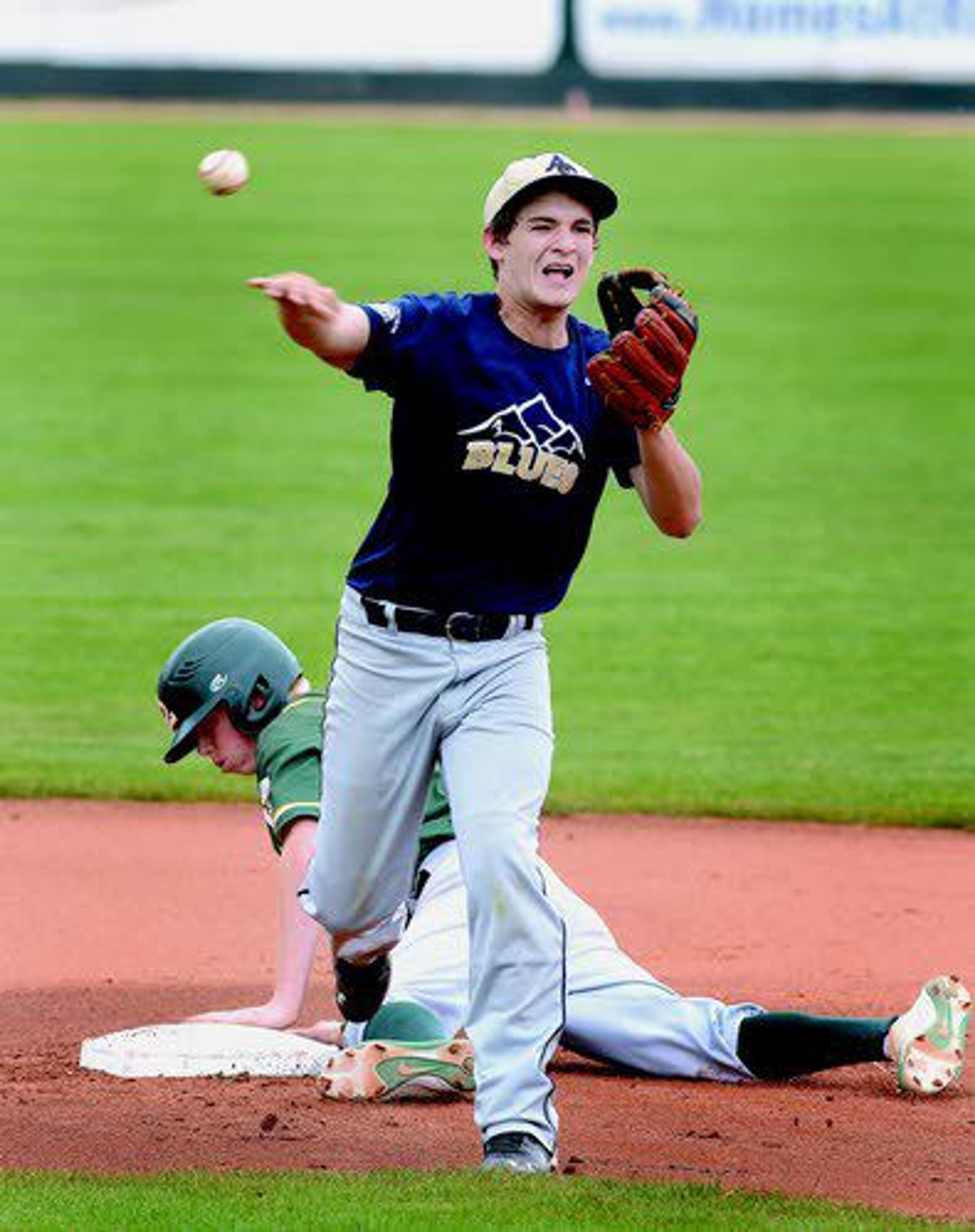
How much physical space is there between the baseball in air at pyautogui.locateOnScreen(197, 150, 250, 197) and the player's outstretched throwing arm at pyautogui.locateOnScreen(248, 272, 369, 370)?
67 centimetres

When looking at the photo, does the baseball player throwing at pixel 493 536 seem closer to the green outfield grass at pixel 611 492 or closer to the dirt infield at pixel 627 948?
the dirt infield at pixel 627 948

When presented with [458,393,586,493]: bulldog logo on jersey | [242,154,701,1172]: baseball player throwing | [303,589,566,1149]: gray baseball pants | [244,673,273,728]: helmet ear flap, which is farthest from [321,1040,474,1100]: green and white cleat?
[458,393,586,493]: bulldog logo on jersey

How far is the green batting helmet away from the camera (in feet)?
20.9

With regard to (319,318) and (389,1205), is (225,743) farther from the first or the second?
(389,1205)

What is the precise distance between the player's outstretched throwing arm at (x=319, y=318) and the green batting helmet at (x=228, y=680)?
46.4 inches

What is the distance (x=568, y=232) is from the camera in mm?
5406

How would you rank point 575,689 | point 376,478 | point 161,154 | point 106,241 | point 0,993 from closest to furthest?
1. point 0,993
2. point 575,689
3. point 376,478
4. point 106,241
5. point 161,154

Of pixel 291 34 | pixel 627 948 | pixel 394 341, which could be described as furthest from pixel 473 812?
pixel 291 34

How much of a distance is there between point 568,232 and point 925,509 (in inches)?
399

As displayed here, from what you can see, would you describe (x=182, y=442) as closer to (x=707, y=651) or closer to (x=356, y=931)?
(x=707, y=651)

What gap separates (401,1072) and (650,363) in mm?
1655

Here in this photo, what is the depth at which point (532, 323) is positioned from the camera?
5.48 meters

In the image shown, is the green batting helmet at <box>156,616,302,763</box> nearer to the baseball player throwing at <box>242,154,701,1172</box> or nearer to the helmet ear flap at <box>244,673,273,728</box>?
the helmet ear flap at <box>244,673,273,728</box>

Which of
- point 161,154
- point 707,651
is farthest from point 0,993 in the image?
point 161,154
